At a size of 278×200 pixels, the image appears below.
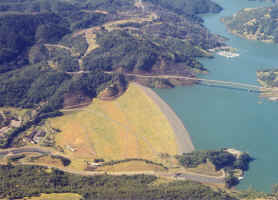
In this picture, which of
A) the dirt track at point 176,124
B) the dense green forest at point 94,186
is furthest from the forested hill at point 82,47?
the dense green forest at point 94,186

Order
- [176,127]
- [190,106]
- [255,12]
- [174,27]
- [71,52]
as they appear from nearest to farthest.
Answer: [176,127] < [190,106] < [71,52] < [174,27] < [255,12]

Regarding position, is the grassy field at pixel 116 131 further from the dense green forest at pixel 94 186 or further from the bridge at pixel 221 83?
the bridge at pixel 221 83

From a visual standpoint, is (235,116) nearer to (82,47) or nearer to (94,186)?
(94,186)

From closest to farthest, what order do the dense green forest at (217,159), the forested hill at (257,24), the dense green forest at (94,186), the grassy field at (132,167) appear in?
the dense green forest at (94,186) → the grassy field at (132,167) → the dense green forest at (217,159) → the forested hill at (257,24)

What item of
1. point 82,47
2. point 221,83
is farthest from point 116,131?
point 82,47

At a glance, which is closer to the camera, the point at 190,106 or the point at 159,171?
the point at 159,171

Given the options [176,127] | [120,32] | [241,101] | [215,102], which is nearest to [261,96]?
[241,101]

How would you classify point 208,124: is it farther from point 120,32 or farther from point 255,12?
point 255,12
